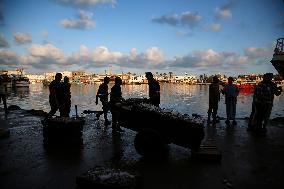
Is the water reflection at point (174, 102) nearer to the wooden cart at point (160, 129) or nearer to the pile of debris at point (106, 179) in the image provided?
the wooden cart at point (160, 129)

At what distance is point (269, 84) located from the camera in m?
10.6

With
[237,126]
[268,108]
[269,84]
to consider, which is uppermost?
[269,84]

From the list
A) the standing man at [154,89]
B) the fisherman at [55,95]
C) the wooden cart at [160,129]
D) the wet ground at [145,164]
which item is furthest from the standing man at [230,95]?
the fisherman at [55,95]

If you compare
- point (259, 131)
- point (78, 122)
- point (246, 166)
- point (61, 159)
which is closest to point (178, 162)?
point (246, 166)

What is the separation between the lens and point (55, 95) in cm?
1189

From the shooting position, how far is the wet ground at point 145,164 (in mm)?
5422

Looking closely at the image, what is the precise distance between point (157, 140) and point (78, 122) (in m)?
3.08

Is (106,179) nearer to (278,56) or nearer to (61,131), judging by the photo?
(61,131)

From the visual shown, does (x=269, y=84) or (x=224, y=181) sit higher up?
(x=269, y=84)

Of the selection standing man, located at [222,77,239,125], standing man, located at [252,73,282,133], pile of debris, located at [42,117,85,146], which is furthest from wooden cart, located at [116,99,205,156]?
standing man, located at [222,77,239,125]

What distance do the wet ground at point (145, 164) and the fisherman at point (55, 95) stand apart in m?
1.88

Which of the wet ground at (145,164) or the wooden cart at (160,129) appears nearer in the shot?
the wet ground at (145,164)

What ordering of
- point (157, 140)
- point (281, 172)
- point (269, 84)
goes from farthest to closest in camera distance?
point (269, 84), point (157, 140), point (281, 172)

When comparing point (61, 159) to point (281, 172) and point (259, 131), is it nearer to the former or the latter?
point (281, 172)
